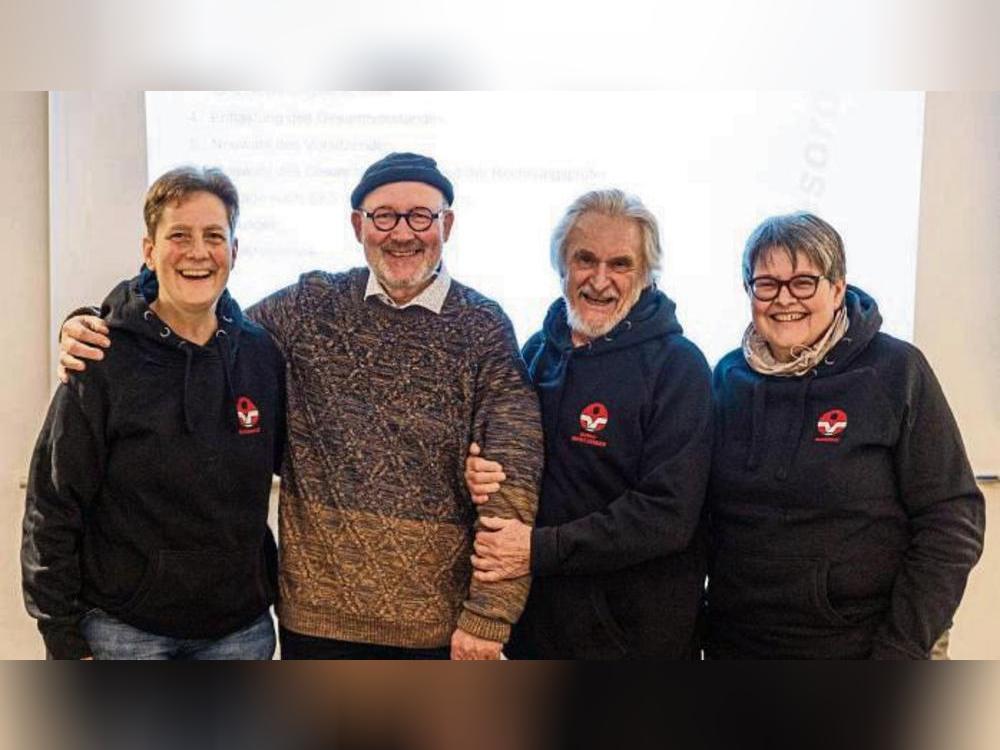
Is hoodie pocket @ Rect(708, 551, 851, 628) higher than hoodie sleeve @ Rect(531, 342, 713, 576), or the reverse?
hoodie sleeve @ Rect(531, 342, 713, 576)

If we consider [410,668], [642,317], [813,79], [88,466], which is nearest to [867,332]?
[642,317]

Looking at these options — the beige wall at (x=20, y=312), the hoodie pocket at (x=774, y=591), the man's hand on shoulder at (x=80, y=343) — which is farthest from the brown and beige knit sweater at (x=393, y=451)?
the beige wall at (x=20, y=312)

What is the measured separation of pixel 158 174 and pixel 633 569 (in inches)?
41.6

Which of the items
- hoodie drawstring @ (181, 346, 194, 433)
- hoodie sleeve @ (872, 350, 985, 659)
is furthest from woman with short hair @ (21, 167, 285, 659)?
hoodie sleeve @ (872, 350, 985, 659)

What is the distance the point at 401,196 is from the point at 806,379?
0.74m

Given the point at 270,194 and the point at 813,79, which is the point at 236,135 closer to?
the point at 270,194

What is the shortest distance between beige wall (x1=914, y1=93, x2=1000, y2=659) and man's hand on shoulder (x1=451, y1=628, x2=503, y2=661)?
2.76 feet

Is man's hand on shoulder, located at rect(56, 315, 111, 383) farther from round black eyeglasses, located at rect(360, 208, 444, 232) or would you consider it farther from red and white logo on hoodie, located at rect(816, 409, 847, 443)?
red and white logo on hoodie, located at rect(816, 409, 847, 443)

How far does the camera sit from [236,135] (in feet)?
5.38

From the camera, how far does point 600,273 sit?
5.06ft

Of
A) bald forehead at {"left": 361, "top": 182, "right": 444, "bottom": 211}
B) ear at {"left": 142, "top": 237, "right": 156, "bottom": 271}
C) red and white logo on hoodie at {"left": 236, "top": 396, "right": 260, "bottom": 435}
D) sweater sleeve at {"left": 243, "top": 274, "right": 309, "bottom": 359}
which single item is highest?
bald forehead at {"left": 361, "top": 182, "right": 444, "bottom": 211}

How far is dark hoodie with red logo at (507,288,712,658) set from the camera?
1.53 m

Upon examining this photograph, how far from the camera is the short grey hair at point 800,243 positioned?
61.4 inches

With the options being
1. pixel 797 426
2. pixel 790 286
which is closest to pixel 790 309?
pixel 790 286
